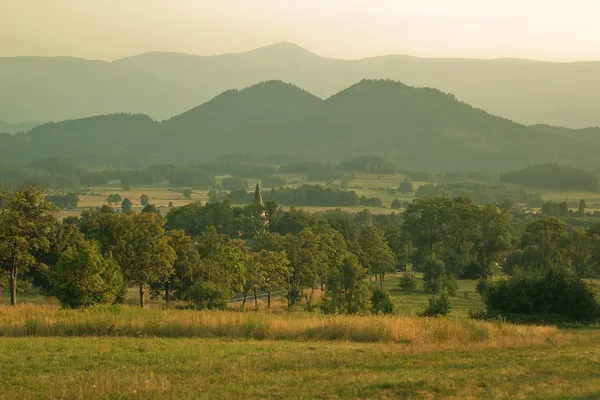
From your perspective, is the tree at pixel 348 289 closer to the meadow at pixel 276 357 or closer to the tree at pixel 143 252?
the tree at pixel 143 252

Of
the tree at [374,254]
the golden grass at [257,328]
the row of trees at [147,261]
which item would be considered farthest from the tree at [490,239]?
the golden grass at [257,328]

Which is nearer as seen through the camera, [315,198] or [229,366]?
[229,366]

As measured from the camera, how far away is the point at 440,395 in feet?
46.6

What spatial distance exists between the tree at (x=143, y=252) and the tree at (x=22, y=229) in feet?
13.7

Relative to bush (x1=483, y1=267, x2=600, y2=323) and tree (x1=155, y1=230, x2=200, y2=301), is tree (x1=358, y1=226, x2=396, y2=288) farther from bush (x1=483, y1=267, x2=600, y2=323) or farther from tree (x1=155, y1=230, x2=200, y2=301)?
bush (x1=483, y1=267, x2=600, y2=323)

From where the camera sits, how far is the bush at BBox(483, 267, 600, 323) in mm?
37562

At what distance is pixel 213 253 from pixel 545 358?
2968cm

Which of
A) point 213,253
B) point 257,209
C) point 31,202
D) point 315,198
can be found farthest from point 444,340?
point 315,198

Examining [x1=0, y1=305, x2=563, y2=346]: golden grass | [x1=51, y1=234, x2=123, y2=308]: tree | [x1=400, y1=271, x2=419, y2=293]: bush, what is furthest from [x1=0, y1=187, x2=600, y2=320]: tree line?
[x1=0, y1=305, x2=563, y2=346]: golden grass

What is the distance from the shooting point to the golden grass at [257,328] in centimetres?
2234

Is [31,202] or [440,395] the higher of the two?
[31,202]

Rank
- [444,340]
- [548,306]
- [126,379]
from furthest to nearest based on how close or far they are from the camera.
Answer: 1. [548,306]
2. [444,340]
3. [126,379]

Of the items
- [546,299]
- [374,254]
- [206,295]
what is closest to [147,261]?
[206,295]

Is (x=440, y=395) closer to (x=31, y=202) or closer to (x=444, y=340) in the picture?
Result: (x=444, y=340)
